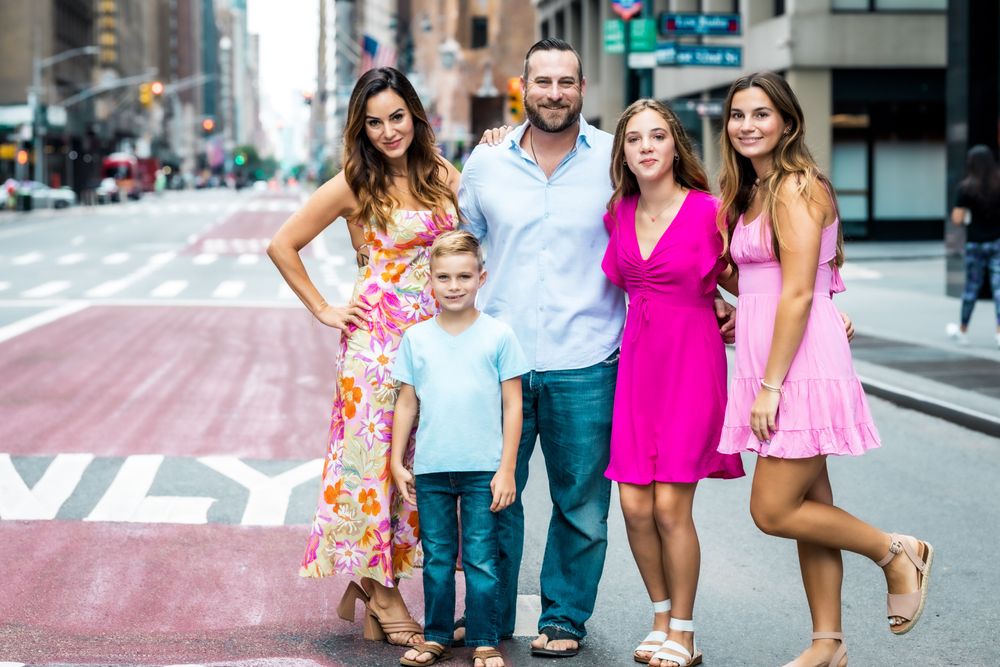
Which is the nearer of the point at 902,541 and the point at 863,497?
the point at 902,541

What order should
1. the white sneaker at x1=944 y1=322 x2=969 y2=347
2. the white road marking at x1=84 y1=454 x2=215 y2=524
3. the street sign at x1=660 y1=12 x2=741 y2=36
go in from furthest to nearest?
the street sign at x1=660 y1=12 x2=741 y2=36
the white sneaker at x1=944 y1=322 x2=969 y2=347
the white road marking at x1=84 y1=454 x2=215 y2=524

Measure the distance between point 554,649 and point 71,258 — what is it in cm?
3058

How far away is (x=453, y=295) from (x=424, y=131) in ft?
2.55

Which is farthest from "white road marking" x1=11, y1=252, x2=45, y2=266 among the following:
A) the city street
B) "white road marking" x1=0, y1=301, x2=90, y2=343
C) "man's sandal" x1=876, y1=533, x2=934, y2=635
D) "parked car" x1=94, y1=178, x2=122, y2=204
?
"parked car" x1=94, y1=178, x2=122, y2=204

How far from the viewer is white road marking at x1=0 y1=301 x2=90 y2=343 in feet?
56.5

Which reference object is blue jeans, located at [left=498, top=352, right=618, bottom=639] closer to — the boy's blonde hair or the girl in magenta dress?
the girl in magenta dress

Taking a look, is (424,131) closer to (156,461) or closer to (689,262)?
(689,262)

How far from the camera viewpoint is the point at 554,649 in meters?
5.12

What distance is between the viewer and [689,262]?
4879 millimetres

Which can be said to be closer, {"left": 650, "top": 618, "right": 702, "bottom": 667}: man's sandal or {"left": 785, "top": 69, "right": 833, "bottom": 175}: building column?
{"left": 650, "top": 618, "right": 702, "bottom": 667}: man's sandal

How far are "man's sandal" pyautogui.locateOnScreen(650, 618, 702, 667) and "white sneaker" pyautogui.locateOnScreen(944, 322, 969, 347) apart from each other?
35.5ft

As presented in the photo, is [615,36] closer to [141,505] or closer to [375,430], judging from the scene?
[141,505]

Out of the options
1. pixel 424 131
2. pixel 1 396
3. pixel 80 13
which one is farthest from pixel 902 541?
pixel 80 13

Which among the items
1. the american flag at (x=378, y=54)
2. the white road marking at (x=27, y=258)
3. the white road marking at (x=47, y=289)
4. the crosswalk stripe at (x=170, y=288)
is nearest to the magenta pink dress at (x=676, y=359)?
the crosswalk stripe at (x=170, y=288)
